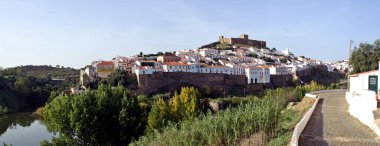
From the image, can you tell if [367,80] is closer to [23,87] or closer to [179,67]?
[179,67]

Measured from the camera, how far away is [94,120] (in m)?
17.8

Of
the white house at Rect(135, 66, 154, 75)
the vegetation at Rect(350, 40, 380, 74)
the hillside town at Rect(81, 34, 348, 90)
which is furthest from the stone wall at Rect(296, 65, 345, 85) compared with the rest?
the vegetation at Rect(350, 40, 380, 74)

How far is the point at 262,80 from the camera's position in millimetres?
60938

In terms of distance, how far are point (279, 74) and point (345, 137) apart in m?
57.5

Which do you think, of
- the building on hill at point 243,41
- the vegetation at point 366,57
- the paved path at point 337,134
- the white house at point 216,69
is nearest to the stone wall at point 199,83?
the white house at point 216,69

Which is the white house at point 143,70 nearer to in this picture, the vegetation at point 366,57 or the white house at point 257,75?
the white house at point 257,75

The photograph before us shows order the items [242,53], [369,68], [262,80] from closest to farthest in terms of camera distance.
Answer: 1. [369,68]
2. [262,80]
3. [242,53]

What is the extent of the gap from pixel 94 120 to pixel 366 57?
70.6 feet

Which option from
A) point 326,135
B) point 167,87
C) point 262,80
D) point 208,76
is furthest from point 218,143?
point 262,80

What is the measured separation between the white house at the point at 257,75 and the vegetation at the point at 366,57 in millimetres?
30333

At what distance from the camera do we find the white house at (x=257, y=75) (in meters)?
59.7

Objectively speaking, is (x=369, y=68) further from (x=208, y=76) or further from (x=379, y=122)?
(x=208, y=76)

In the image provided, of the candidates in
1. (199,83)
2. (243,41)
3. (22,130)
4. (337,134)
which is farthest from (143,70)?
(243,41)

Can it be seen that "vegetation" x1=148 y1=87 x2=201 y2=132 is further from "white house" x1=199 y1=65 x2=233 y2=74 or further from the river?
"white house" x1=199 y1=65 x2=233 y2=74
